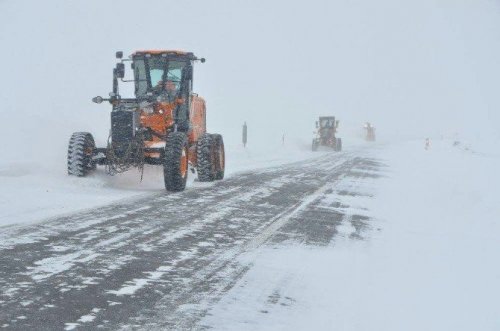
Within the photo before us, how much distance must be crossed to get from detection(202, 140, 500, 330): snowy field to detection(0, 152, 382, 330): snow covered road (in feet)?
0.74

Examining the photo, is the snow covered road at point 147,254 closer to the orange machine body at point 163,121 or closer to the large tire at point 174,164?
the large tire at point 174,164

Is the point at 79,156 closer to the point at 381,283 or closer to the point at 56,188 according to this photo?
the point at 56,188

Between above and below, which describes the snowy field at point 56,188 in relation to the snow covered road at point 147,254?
above

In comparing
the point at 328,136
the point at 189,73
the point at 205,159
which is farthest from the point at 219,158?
the point at 328,136

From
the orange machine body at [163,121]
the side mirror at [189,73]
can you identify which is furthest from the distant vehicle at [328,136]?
the side mirror at [189,73]

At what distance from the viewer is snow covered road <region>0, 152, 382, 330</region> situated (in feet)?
11.6

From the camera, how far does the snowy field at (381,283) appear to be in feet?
12.1

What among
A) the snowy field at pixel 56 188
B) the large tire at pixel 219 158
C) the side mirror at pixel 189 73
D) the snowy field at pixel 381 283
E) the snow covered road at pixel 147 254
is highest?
the side mirror at pixel 189 73

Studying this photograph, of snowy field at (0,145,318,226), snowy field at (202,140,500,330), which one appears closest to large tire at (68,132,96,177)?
snowy field at (0,145,318,226)

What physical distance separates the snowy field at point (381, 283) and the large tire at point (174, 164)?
364 cm

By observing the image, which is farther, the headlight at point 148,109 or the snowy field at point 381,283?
the headlight at point 148,109

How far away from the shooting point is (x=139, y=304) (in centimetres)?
370

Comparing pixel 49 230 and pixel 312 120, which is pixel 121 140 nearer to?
pixel 49 230

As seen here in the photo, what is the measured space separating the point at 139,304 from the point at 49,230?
2.65 m
